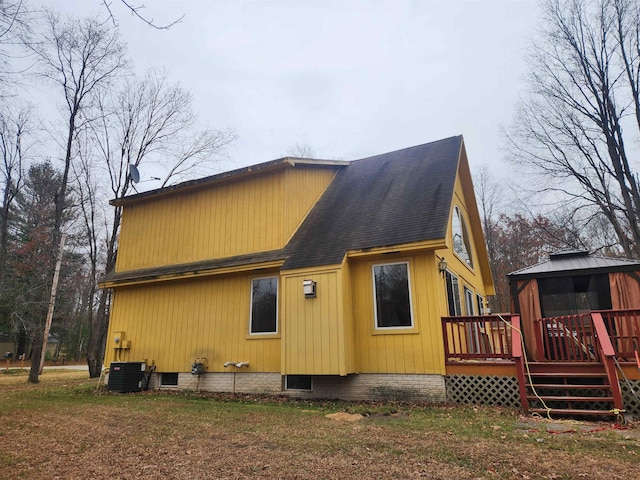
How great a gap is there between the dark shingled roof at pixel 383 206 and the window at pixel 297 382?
2.57m

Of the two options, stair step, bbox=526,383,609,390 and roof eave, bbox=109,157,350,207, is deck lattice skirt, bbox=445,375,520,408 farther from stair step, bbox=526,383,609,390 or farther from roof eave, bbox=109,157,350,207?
roof eave, bbox=109,157,350,207

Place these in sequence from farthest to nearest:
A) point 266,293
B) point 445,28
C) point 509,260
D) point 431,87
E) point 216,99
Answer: point 509,260, point 431,87, point 216,99, point 445,28, point 266,293

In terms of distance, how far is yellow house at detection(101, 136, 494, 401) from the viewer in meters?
7.82

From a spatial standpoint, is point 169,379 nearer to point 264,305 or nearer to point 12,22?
point 264,305

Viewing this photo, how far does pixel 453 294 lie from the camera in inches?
374

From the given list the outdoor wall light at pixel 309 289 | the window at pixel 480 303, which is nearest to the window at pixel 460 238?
the window at pixel 480 303

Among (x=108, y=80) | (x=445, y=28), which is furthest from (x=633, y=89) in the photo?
(x=108, y=80)

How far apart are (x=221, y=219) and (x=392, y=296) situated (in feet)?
18.2

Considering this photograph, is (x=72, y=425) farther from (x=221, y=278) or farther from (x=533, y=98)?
(x=533, y=98)

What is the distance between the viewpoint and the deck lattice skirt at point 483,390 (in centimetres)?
701

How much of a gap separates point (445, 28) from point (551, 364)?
9758mm

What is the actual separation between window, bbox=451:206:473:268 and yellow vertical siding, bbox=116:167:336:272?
13.4ft

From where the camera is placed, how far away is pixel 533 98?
1523 cm

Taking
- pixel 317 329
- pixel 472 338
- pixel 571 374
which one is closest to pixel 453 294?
pixel 472 338
